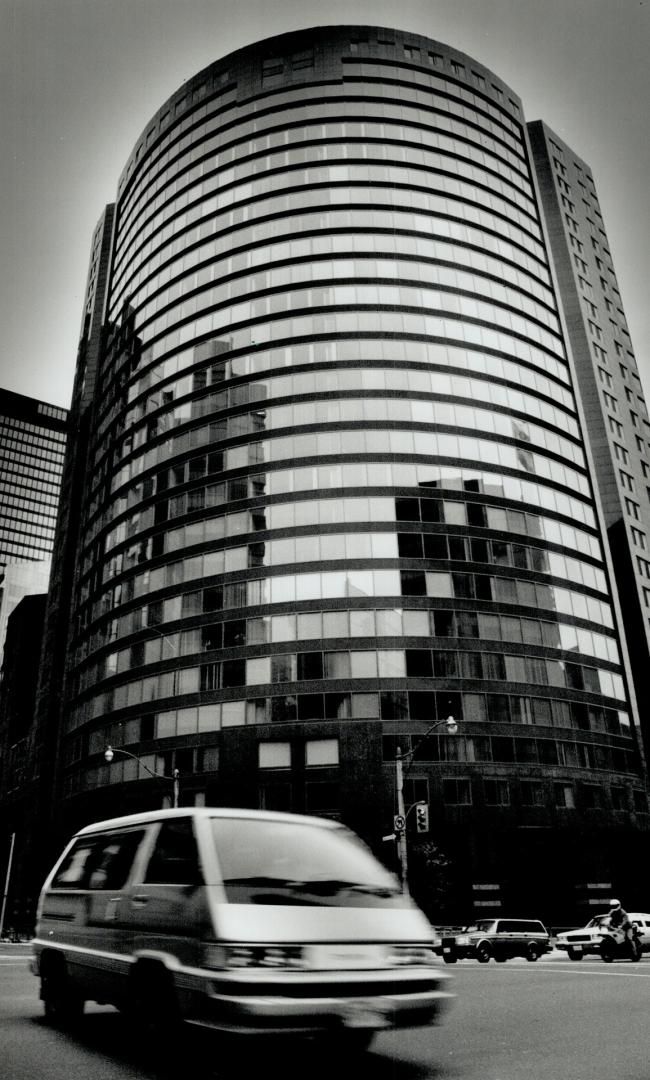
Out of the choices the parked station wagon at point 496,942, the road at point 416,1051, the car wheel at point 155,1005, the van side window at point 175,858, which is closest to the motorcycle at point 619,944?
the parked station wagon at point 496,942

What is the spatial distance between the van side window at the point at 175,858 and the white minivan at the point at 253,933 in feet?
0.04

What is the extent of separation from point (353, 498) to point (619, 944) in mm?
32512

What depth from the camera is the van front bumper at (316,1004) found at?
4.57 metres

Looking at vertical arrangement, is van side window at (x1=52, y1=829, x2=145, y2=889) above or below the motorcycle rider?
above

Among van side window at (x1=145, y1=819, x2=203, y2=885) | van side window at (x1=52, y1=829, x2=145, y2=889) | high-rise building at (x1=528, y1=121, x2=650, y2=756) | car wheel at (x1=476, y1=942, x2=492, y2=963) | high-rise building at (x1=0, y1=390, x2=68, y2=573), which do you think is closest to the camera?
van side window at (x1=145, y1=819, x2=203, y2=885)

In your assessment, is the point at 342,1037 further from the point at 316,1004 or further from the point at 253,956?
the point at 253,956

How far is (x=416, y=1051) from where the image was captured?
19.6ft

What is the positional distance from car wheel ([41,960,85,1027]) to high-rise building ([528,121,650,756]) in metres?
51.4

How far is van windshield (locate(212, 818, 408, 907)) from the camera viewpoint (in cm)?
532

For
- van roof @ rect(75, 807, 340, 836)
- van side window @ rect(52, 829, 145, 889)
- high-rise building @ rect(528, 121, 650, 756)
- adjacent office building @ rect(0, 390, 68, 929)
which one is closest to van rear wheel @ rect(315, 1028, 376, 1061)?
van roof @ rect(75, 807, 340, 836)

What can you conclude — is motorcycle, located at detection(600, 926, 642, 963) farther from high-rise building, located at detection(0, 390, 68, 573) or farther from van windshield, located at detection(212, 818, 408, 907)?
high-rise building, located at detection(0, 390, 68, 573)

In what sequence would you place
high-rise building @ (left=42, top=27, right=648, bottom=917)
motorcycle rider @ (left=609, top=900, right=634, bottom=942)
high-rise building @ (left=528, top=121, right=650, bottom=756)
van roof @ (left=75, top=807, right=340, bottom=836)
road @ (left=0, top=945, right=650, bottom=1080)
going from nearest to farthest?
road @ (left=0, top=945, right=650, bottom=1080), van roof @ (left=75, top=807, right=340, bottom=836), motorcycle rider @ (left=609, top=900, right=634, bottom=942), high-rise building @ (left=42, top=27, right=648, bottom=917), high-rise building @ (left=528, top=121, right=650, bottom=756)

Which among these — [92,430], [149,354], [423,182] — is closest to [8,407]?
[92,430]

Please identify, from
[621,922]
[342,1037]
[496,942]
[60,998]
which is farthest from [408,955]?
[496,942]
